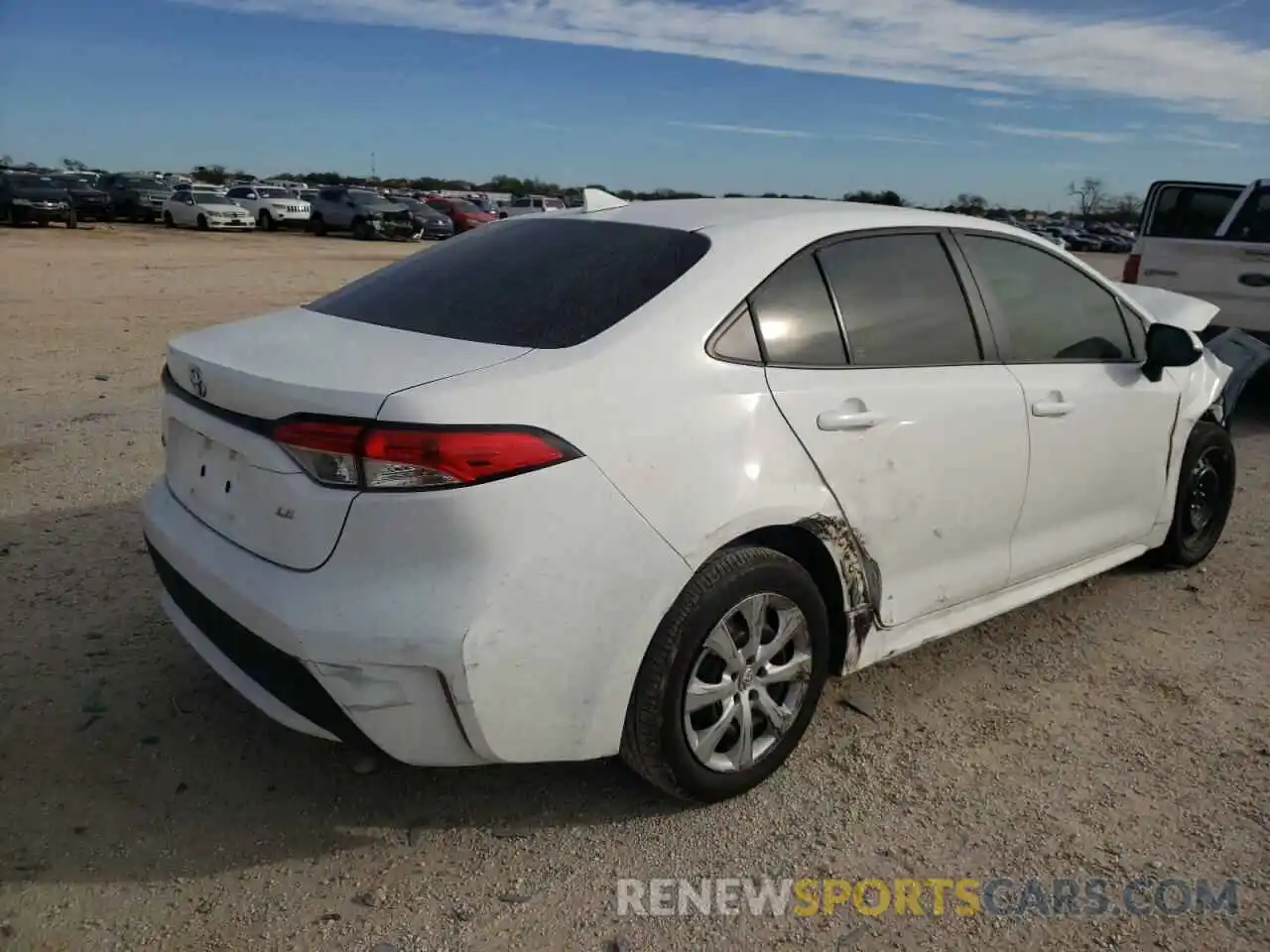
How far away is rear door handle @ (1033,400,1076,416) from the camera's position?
3596mm

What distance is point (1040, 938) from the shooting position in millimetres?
2482

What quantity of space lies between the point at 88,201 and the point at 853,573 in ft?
134

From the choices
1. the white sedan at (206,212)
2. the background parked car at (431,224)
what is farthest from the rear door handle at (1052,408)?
the white sedan at (206,212)

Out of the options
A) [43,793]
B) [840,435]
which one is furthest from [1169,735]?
[43,793]

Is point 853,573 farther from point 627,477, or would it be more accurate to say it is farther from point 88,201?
point 88,201

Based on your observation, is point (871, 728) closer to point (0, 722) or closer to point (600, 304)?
point (600, 304)

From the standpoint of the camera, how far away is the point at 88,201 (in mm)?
37062

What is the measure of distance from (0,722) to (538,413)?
209 centimetres

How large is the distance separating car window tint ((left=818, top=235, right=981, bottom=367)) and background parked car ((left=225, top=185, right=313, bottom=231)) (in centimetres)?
3681

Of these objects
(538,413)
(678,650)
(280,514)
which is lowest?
(678,650)

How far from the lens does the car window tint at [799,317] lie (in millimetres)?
2941

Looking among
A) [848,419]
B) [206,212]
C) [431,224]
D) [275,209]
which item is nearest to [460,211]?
[431,224]

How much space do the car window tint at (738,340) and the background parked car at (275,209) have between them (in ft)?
122

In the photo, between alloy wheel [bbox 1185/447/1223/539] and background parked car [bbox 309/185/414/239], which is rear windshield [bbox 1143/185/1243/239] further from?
background parked car [bbox 309/185/414/239]
